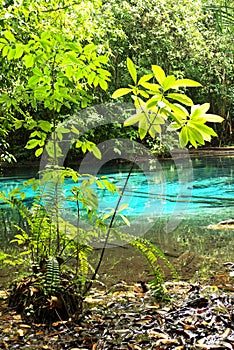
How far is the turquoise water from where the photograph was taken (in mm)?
4781

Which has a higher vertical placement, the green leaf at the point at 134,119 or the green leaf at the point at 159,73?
the green leaf at the point at 159,73

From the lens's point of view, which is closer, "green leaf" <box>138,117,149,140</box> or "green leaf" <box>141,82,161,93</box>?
"green leaf" <box>141,82,161,93</box>

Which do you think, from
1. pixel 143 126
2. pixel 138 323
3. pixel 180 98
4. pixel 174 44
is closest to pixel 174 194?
pixel 138 323

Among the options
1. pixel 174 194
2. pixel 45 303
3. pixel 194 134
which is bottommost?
pixel 174 194

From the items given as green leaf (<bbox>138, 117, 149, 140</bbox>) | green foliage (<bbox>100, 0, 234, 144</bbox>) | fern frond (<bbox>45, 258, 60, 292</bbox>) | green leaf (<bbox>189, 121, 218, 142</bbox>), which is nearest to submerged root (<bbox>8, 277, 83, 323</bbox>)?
fern frond (<bbox>45, 258, 60, 292</bbox>)

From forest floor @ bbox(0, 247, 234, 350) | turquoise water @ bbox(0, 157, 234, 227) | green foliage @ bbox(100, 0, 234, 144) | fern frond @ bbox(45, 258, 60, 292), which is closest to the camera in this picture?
forest floor @ bbox(0, 247, 234, 350)

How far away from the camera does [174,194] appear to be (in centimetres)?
629

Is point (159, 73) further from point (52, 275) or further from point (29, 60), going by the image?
point (52, 275)

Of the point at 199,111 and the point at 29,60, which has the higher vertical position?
the point at 29,60

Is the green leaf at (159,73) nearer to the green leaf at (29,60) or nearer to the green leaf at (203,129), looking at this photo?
the green leaf at (203,129)

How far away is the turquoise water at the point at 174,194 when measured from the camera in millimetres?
4781

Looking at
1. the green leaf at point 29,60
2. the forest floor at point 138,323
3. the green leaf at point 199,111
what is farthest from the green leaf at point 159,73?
the forest floor at point 138,323

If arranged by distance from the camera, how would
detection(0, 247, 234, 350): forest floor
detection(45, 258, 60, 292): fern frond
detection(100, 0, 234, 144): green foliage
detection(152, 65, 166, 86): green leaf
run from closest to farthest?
detection(152, 65, 166, 86): green leaf, detection(0, 247, 234, 350): forest floor, detection(45, 258, 60, 292): fern frond, detection(100, 0, 234, 144): green foliage

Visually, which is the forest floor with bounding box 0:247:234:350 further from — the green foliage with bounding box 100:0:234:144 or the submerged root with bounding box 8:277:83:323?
the green foliage with bounding box 100:0:234:144
